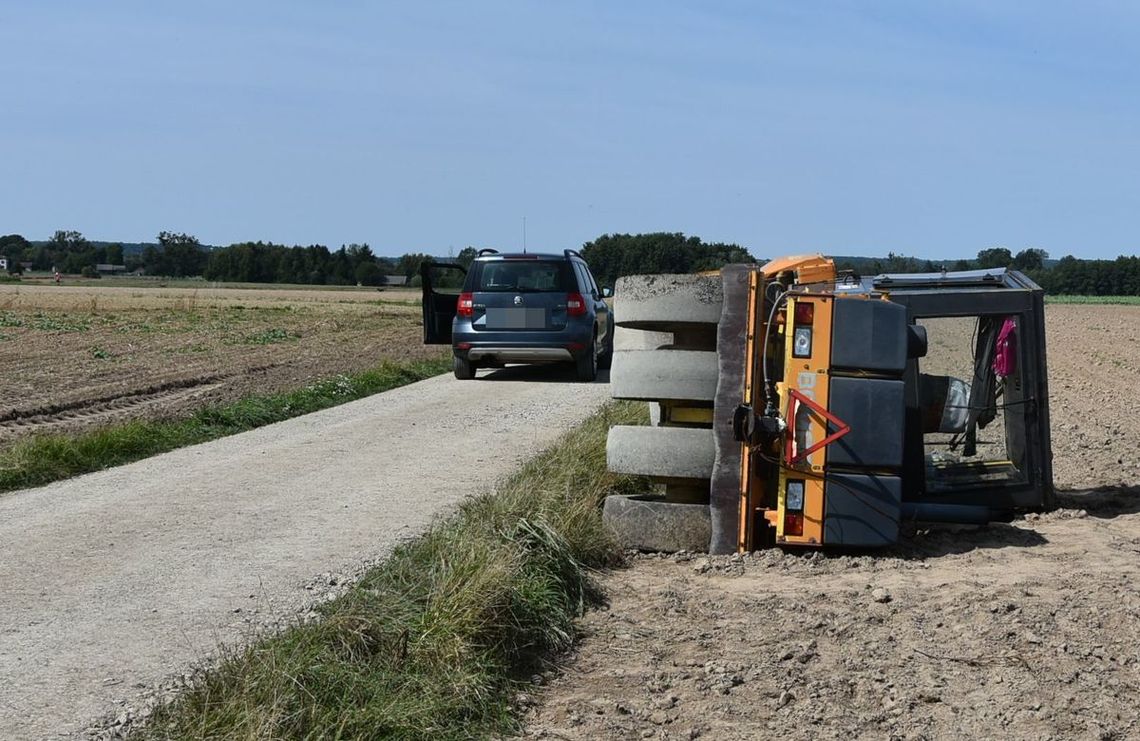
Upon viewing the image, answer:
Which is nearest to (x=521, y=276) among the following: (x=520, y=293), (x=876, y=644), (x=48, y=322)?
(x=520, y=293)

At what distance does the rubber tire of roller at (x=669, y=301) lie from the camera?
7.83 meters

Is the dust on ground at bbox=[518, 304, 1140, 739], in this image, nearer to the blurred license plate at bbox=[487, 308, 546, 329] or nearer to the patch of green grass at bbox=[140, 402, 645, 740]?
the patch of green grass at bbox=[140, 402, 645, 740]

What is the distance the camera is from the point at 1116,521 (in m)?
8.43

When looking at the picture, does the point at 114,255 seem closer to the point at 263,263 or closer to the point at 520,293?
the point at 263,263

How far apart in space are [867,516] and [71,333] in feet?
99.4

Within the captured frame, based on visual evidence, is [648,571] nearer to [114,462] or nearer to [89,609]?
[89,609]

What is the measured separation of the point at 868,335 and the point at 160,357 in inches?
796

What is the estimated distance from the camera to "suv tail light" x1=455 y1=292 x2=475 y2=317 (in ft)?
60.6

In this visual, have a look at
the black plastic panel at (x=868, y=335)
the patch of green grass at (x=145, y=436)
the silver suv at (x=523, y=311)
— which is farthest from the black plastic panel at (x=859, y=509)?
the silver suv at (x=523, y=311)

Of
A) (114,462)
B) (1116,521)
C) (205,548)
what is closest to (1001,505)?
(1116,521)

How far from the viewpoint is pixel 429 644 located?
545 centimetres

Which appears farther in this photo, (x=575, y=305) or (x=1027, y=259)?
(x=1027, y=259)

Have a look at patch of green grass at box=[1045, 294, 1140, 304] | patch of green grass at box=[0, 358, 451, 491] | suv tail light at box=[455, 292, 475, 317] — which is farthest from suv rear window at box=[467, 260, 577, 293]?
patch of green grass at box=[1045, 294, 1140, 304]

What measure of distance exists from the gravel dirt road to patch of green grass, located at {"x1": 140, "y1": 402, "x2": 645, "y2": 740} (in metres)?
0.50
